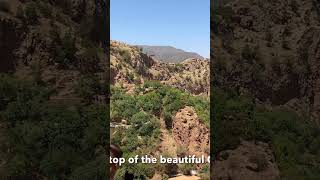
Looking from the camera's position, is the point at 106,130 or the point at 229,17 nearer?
the point at 106,130

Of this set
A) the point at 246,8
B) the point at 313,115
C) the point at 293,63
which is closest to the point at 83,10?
the point at 246,8

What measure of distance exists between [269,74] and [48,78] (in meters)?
13.1

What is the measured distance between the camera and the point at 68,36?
21703 millimetres

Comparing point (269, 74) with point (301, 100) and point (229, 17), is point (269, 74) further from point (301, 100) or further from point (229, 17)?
point (229, 17)

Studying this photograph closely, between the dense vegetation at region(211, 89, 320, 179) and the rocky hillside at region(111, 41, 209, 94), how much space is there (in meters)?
23.6

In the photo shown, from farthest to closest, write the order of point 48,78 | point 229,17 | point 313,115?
point 229,17 < point 313,115 < point 48,78

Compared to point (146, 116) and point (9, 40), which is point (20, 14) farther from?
point (146, 116)

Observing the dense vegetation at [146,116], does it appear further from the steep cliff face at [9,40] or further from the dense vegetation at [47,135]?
the steep cliff face at [9,40]

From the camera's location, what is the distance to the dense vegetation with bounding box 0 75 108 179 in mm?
14375

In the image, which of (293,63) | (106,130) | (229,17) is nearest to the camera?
(106,130)

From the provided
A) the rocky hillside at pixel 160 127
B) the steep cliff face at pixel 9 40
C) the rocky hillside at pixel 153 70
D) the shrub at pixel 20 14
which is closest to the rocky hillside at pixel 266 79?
the rocky hillside at pixel 160 127

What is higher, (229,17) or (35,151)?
(229,17)

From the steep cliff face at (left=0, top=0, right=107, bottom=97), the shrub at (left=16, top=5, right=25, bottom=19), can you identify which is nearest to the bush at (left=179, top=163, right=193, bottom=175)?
the steep cliff face at (left=0, top=0, right=107, bottom=97)

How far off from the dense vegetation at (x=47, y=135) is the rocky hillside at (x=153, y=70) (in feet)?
83.0
